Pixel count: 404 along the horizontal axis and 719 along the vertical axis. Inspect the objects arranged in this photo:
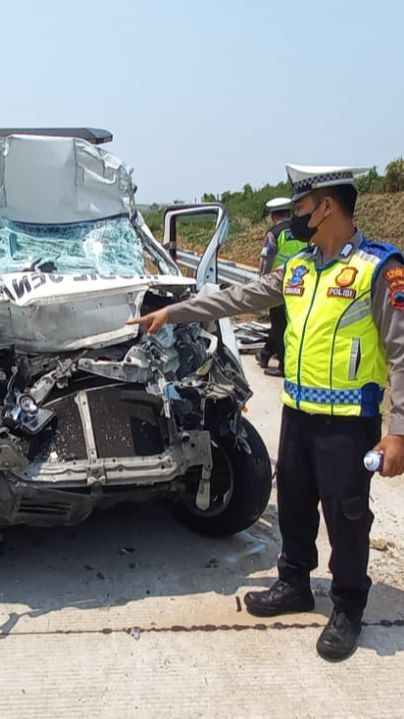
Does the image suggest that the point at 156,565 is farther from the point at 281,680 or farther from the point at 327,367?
the point at 327,367

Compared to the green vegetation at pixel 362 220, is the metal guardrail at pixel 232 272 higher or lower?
higher

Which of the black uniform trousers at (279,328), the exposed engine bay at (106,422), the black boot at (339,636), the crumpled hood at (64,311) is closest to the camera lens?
the black boot at (339,636)

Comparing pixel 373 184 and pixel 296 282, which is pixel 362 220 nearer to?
pixel 373 184

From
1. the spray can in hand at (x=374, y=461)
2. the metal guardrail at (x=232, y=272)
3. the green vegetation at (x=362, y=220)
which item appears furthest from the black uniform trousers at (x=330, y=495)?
the green vegetation at (x=362, y=220)

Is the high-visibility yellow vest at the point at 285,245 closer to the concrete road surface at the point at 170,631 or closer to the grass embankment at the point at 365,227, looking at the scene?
the concrete road surface at the point at 170,631

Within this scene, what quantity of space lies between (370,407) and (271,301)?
729mm

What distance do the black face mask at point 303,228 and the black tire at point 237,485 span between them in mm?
1194

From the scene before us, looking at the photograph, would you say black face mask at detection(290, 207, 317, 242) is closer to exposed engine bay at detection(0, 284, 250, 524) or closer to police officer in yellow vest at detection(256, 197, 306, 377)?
exposed engine bay at detection(0, 284, 250, 524)

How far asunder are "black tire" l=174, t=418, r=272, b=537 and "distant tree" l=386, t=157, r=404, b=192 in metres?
19.3

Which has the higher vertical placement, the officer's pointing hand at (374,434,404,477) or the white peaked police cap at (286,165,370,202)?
the white peaked police cap at (286,165,370,202)

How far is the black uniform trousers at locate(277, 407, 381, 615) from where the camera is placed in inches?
110

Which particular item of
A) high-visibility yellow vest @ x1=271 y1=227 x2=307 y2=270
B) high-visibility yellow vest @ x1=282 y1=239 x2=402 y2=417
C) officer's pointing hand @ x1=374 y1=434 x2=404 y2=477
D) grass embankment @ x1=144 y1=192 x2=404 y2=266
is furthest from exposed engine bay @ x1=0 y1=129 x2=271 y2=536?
grass embankment @ x1=144 y1=192 x2=404 y2=266

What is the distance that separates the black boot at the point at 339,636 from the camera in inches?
115

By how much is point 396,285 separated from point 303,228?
466 millimetres
